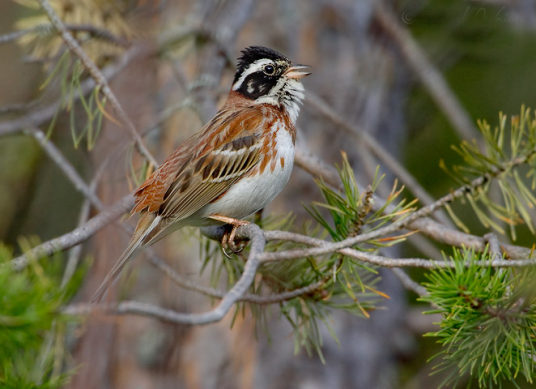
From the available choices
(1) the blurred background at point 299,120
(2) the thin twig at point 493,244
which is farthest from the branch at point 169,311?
(1) the blurred background at point 299,120

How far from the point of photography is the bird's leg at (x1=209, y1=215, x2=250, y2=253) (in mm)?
2879

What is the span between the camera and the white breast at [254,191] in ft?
10.3

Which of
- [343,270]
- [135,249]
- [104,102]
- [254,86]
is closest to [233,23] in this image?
[254,86]

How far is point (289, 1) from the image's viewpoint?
5016mm

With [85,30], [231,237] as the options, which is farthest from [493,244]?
[85,30]

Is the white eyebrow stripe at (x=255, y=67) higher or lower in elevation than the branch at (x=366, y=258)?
higher

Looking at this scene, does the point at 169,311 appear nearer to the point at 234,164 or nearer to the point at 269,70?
the point at 234,164

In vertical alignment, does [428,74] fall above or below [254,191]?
above

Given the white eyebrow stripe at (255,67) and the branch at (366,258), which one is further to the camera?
the white eyebrow stripe at (255,67)

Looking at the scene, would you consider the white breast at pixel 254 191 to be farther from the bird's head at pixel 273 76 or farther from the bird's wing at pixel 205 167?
the bird's head at pixel 273 76

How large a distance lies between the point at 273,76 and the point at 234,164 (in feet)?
2.02

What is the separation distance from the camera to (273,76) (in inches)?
139

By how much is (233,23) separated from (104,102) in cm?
153

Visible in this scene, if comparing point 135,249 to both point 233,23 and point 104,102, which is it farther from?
point 233,23
